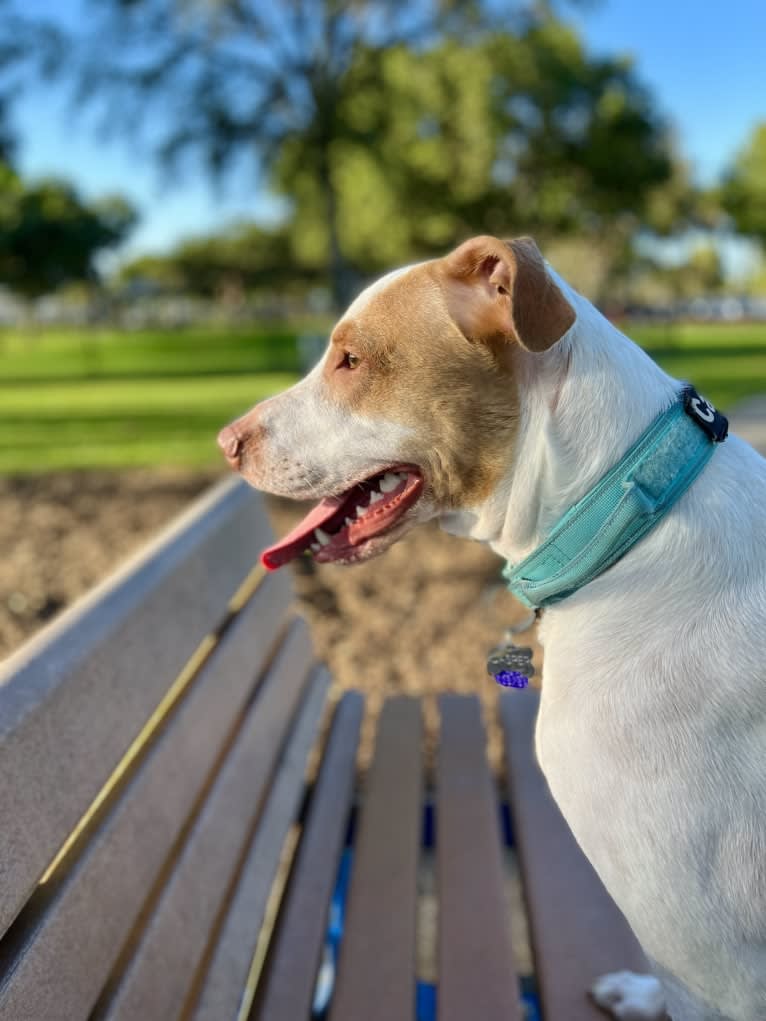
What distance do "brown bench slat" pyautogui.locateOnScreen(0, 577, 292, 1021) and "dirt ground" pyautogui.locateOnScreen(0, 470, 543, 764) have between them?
58.2 inches

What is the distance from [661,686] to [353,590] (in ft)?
14.2

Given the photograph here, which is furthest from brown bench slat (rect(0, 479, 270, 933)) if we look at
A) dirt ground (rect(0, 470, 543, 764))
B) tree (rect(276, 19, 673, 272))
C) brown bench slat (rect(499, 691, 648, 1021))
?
tree (rect(276, 19, 673, 272))

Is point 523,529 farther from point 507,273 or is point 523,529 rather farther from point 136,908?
point 136,908

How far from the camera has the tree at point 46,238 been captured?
97.3 ft

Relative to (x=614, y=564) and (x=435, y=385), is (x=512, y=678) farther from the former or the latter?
(x=435, y=385)

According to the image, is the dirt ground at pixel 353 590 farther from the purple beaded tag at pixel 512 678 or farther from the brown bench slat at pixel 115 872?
the purple beaded tag at pixel 512 678

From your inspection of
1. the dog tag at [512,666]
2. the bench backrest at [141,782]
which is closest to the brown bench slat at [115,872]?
the bench backrest at [141,782]

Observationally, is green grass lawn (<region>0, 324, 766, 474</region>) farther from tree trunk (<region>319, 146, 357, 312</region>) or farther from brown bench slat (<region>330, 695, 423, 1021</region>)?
brown bench slat (<region>330, 695, 423, 1021</region>)

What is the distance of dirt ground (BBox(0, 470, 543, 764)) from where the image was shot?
4773mm

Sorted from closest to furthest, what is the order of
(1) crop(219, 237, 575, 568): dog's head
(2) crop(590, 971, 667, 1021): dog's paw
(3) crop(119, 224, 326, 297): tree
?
(1) crop(219, 237, 575, 568): dog's head, (2) crop(590, 971, 667, 1021): dog's paw, (3) crop(119, 224, 326, 297): tree

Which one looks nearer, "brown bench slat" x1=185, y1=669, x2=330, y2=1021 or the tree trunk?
"brown bench slat" x1=185, y1=669, x2=330, y2=1021

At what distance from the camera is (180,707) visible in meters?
2.19

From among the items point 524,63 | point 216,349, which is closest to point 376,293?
point 524,63

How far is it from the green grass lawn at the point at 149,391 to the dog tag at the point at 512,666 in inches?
322
